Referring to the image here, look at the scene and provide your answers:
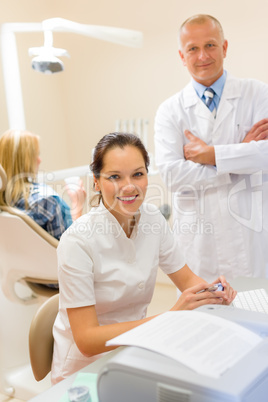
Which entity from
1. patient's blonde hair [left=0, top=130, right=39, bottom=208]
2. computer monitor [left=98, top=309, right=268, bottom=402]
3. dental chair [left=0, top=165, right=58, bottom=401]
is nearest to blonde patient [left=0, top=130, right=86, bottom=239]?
patient's blonde hair [left=0, top=130, right=39, bottom=208]

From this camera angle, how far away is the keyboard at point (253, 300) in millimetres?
1263

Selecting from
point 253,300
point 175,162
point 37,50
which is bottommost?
point 253,300

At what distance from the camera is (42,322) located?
132 centimetres

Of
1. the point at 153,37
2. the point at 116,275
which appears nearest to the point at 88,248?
the point at 116,275

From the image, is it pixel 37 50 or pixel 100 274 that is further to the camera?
pixel 37 50

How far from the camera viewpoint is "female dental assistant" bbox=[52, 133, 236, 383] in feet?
3.98

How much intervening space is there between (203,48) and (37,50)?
1048 mm

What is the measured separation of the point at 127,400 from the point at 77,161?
329 centimetres

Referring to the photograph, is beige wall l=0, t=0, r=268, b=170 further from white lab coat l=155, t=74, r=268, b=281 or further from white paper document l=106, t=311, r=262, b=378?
white paper document l=106, t=311, r=262, b=378

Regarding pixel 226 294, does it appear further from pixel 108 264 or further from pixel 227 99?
pixel 227 99

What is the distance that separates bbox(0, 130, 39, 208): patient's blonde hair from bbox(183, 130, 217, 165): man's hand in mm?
773

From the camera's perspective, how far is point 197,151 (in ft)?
6.44

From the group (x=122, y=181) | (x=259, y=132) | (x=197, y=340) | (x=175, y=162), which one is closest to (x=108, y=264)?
(x=122, y=181)

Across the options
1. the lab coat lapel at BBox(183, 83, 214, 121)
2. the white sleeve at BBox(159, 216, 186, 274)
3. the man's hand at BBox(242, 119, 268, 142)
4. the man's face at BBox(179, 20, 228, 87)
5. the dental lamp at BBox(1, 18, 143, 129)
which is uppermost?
the dental lamp at BBox(1, 18, 143, 129)
